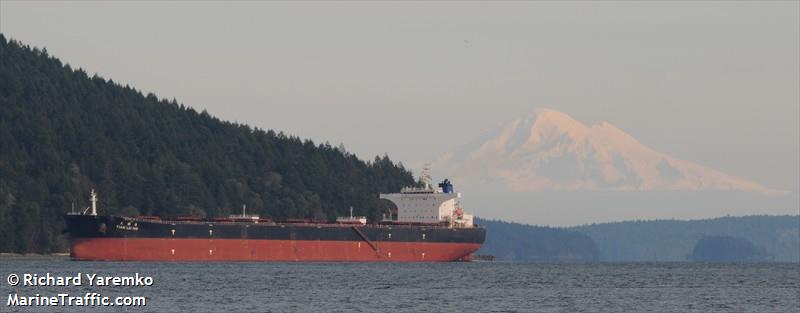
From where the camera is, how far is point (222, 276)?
114188 millimetres

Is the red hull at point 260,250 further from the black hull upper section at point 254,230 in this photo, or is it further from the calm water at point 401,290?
the calm water at point 401,290

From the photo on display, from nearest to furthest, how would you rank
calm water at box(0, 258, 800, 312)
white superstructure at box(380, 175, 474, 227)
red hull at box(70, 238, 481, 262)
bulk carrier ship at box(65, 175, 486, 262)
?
1. calm water at box(0, 258, 800, 312)
2. red hull at box(70, 238, 481, 262)
3. bulk carrier ship at box(65, 175, 486, 262)
4. white superstructure at box(380, 175, 474, 227)

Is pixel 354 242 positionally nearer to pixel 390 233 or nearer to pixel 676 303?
pixel 390 233

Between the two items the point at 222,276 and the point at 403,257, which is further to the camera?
the point at 403,257

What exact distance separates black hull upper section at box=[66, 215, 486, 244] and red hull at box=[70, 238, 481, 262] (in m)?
0.44

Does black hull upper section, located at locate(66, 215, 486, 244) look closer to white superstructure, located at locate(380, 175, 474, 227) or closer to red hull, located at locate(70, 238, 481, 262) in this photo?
red hull, located at locate(70, 238, 481, 262)

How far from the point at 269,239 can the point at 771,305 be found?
197ft

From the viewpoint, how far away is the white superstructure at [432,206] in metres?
167

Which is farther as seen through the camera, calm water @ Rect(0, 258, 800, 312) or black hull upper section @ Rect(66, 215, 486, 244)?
black hull upper section @ Rect(66, 215, 486, 244)

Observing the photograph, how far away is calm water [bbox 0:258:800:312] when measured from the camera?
3487 inches

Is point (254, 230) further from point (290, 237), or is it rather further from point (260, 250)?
point (290, 237)

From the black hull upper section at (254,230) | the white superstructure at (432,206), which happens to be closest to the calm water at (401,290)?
the black hull upper section at (254,230)

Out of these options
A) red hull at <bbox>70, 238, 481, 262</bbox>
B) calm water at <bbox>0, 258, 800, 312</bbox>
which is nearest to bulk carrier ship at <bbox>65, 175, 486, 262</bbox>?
red hull at <bbox>70, 238, 481, 262</bbox>

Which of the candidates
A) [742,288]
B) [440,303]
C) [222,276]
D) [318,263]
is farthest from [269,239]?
[440,303]
